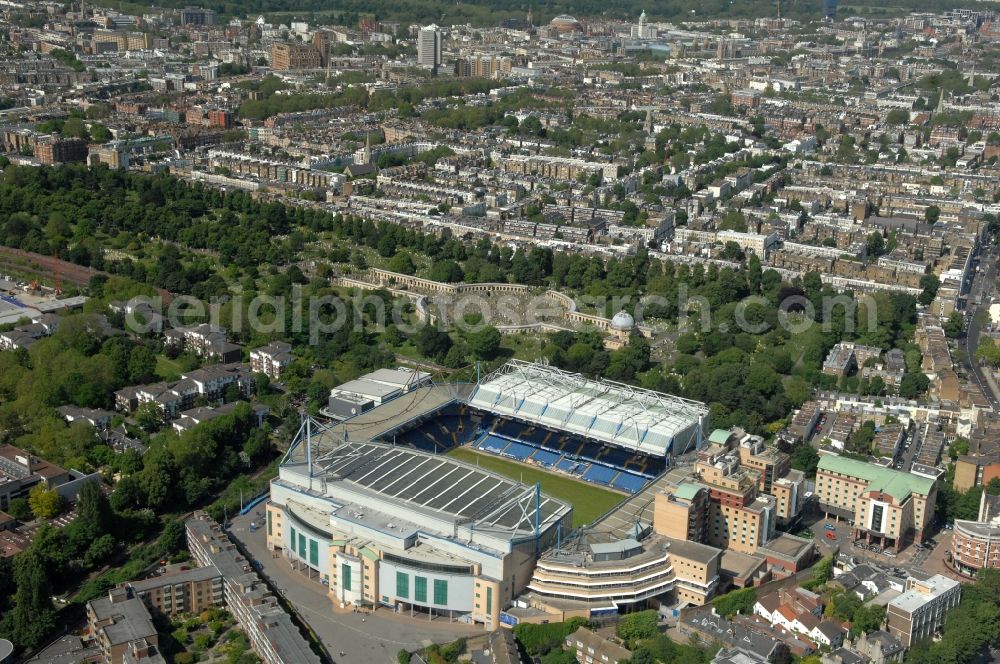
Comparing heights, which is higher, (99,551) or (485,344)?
(485,344)

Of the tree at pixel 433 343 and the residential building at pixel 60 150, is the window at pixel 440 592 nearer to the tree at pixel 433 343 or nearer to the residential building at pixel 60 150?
the tree at pixel 433 343

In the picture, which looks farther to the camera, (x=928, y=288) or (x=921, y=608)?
(x=928, y=288)

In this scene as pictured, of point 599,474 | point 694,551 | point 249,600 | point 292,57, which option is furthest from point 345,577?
point 292,57

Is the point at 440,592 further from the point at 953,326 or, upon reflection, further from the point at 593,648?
the point at 953,326

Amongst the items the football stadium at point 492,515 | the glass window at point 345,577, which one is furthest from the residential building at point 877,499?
the glass window at point 345,577

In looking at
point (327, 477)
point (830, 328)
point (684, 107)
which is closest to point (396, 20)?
point (684, 107)
